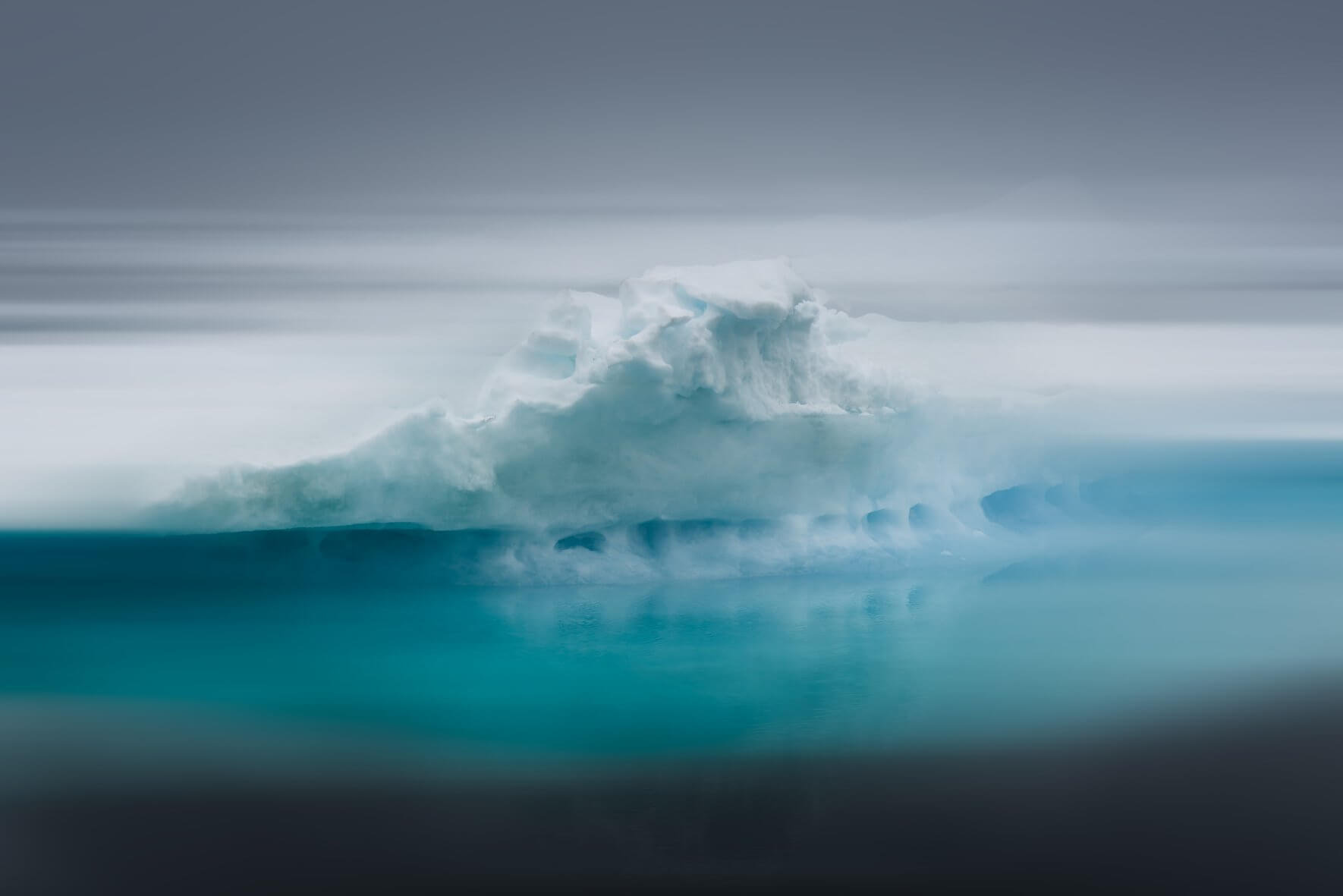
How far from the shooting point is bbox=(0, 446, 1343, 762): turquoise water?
8.18m

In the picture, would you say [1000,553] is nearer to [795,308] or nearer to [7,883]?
[795,308]

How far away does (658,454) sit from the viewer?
11.3 m

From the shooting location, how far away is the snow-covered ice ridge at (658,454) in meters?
10.6

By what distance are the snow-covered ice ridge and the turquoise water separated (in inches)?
19.1

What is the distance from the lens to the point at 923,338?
14.2 metres

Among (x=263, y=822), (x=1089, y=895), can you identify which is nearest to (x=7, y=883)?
(x=263, y=822)

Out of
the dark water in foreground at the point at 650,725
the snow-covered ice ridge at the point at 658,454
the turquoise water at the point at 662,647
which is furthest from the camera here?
the snow-covered ice ridge at the point at 658,454

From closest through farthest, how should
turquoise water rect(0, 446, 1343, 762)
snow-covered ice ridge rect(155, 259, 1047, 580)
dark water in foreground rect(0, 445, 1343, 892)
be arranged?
1. dark water in foreground rect(0, 445, 1343, 892)
2. turquoise water rect(0, 446, 1343, 762)
3. snow-covered ice ridge rect(155, 259, 1047, 580)

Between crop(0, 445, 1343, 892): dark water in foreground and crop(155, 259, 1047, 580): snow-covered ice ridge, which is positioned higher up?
crop(155, 259, 1047, 580): snow-covered ice ridge

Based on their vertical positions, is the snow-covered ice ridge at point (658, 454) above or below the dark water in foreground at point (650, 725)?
above

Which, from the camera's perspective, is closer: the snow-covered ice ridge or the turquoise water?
the turquoise water

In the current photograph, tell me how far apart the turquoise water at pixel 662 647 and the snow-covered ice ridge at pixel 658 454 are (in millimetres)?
486

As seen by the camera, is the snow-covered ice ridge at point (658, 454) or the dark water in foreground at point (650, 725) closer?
the dark water in foreground at point (650, 725)

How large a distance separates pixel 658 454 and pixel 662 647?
1974 millimetres
